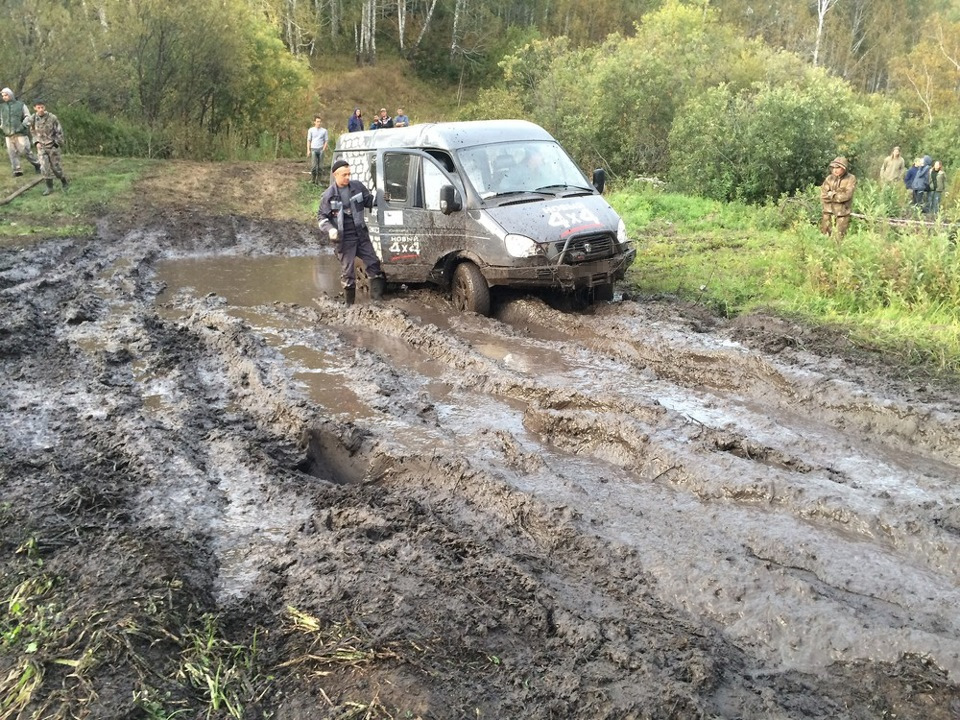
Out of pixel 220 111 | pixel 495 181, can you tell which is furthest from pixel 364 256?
pixel 220 111

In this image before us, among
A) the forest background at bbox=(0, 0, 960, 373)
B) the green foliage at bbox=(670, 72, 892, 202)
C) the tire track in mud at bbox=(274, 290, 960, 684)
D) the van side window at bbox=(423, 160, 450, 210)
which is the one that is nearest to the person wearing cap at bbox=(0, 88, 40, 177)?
the forest background at bbox=(0, 0, 960, 373)

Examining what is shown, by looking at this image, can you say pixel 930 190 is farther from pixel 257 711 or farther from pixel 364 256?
pixel 257 711

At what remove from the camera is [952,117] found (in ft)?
100

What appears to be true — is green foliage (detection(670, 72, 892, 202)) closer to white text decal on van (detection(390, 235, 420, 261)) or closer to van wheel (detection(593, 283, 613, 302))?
van wheel (detection(593, 283, 613, 302))

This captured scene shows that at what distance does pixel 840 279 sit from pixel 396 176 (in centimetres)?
564

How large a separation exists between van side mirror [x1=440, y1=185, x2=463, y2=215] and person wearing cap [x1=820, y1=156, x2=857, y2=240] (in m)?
5.82

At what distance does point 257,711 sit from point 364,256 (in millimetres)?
7379

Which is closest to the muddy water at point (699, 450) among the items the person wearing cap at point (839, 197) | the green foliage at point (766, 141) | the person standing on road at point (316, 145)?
the person wearing cap at point (839, 197)

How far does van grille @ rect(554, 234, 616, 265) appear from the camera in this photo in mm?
8570

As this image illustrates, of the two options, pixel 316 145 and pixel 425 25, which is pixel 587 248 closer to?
pixel 316 145

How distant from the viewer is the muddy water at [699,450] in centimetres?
384

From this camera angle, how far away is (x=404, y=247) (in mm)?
9938

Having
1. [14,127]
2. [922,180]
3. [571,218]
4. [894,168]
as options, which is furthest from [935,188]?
[14,127]

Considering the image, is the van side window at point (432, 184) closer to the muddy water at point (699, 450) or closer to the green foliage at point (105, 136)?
the muddy water at point (699, 450)
